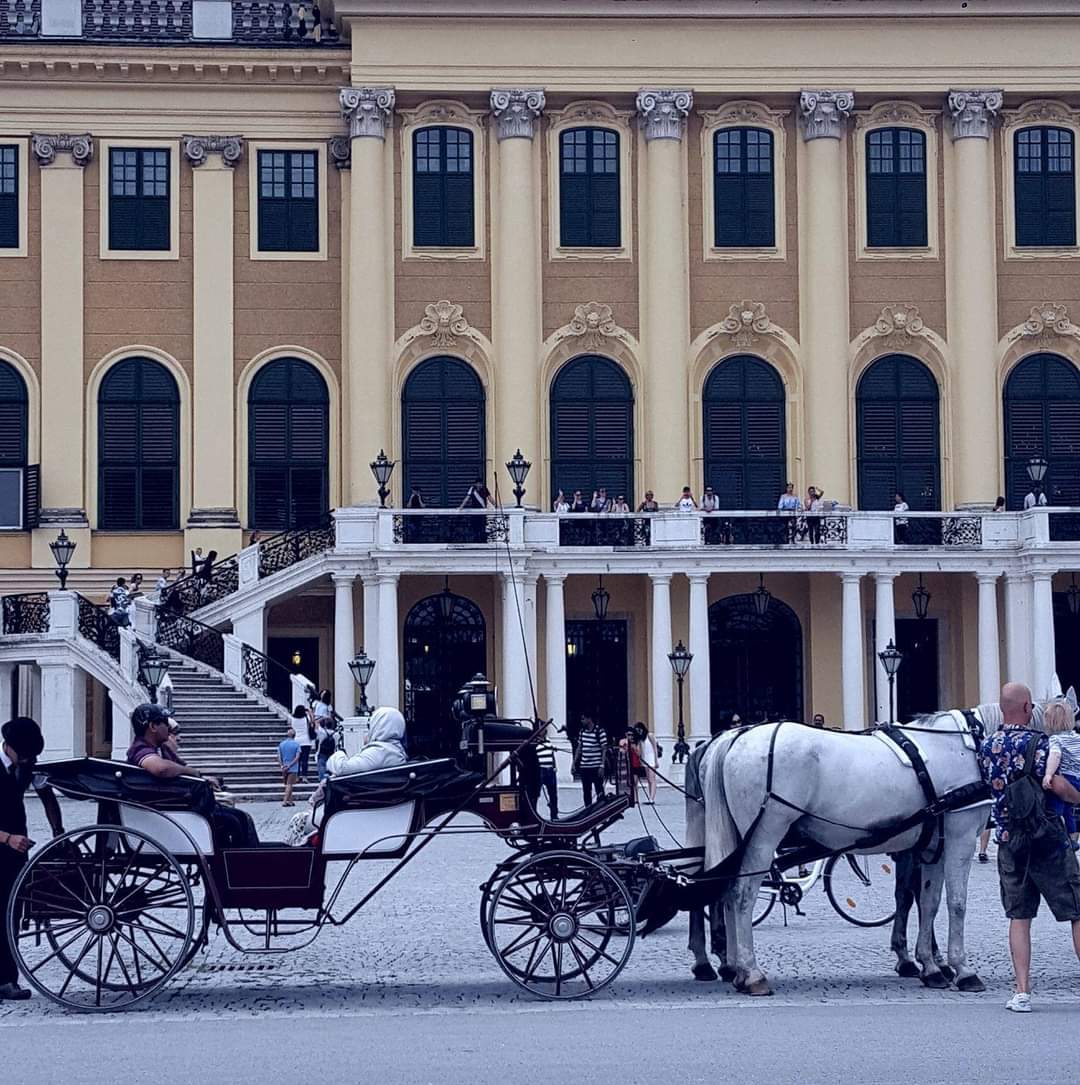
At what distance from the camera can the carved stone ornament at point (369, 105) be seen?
41.3 metres

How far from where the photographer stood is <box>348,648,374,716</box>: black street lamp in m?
36.4

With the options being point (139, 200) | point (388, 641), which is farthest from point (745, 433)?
point (139, 200)

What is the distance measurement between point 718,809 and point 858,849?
0.96 m

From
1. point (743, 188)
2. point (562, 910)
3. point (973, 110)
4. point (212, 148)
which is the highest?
point (973, 110)

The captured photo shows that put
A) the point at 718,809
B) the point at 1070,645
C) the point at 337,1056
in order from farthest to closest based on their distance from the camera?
the point at 1070,645 → the point at 718,809 → the point at 337,1056

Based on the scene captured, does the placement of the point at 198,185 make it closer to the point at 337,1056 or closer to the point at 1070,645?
the point at 1070,645

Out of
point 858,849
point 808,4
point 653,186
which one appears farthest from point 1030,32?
point 858,849

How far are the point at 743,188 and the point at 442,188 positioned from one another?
6010mm

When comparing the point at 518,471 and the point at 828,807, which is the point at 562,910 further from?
the point at 518,471

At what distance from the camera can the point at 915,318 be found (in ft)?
139

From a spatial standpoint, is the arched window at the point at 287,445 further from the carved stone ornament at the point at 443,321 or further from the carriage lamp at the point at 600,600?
the carriage lamp at the point at 600,600

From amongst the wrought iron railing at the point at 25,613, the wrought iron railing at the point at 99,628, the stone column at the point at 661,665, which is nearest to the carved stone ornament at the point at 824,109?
the stone column at the point at 661,665

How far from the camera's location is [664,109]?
41.6 metres

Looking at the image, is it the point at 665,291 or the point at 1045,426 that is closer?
the point at 665,291
